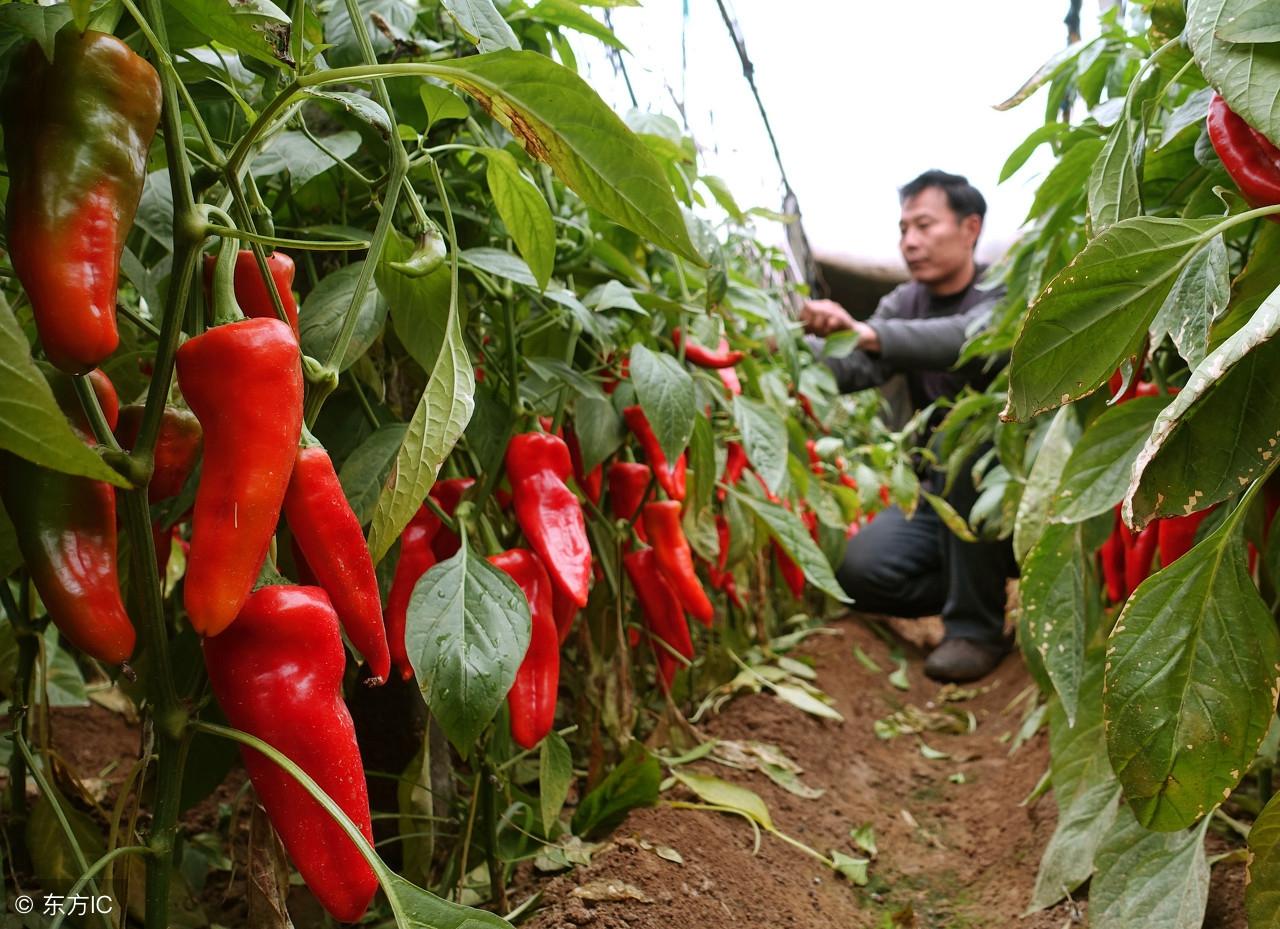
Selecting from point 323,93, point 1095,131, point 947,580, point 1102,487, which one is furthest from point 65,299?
point 947,580

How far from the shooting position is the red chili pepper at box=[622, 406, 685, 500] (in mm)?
1178

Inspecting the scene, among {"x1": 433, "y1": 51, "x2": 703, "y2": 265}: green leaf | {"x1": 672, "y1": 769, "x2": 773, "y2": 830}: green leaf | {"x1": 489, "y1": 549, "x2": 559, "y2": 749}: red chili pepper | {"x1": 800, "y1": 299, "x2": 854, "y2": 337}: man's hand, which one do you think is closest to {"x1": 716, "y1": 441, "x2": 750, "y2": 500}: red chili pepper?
{"x1": 672, "y1": 769, "x2": 773, "y2": 830}: green leaf

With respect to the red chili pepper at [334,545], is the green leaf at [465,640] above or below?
below

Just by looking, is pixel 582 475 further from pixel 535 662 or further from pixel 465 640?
pixel 465 640

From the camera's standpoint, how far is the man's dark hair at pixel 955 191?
3750 mm

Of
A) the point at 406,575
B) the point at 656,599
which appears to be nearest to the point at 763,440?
the point at 656,599

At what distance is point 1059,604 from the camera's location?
97 centimetres

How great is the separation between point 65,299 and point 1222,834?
122 centimetres

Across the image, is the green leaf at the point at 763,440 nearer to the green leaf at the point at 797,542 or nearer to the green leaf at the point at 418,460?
the green leaf at the point at 797,542

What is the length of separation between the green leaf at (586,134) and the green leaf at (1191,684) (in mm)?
415

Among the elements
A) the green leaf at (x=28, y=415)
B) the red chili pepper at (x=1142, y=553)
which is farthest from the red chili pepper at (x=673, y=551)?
the green leaf at (x=28, y=415)

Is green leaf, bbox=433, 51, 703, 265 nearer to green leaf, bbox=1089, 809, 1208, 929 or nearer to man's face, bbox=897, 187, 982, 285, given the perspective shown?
green leaf, bbox=1089, 809, 1208, 929

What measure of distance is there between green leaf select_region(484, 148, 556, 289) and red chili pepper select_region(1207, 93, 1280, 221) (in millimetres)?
491

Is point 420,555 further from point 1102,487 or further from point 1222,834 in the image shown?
point 1222,834
